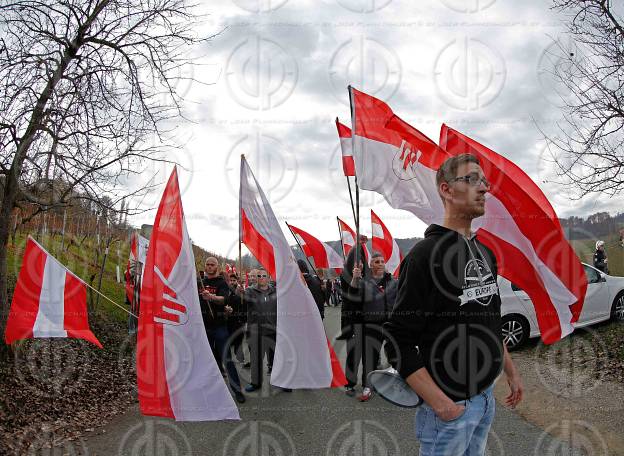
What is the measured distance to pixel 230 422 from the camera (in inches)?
247

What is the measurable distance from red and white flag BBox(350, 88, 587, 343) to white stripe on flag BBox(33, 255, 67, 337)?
409 centimetres

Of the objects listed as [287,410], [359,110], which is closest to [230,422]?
[287,410]

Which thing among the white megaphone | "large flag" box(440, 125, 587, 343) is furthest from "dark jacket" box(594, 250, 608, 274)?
the white megaphone

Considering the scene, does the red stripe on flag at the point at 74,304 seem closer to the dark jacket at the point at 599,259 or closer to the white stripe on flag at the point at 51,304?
the white stripe on flag at the point at 51,304

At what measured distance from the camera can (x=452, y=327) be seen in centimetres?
217

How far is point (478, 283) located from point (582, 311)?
913 cm

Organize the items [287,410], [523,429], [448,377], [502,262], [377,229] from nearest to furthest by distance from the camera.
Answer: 1. [448,377]
2. [502,262]
3. [523,429]
4. [287,410]
5. [377,229]

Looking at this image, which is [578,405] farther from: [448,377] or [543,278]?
[448,377]

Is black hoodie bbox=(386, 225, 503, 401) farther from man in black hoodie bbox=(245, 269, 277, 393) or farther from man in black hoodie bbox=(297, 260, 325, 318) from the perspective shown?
man in black hoodie bbox=(297, 260, 325, 318)

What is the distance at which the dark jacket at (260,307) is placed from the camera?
27.8 feet

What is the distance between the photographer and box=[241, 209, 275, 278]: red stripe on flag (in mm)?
7047

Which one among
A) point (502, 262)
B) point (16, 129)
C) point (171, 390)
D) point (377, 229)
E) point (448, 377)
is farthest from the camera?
point (377, 229)

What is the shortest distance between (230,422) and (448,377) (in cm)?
468

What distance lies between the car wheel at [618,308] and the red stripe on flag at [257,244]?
23.2 feet
